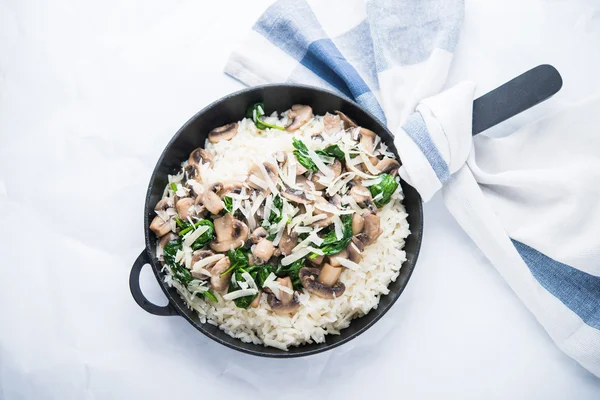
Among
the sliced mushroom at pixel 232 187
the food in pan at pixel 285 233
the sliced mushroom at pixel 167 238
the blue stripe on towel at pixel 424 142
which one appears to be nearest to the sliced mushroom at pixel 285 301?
the food in pan at pixel 285 233

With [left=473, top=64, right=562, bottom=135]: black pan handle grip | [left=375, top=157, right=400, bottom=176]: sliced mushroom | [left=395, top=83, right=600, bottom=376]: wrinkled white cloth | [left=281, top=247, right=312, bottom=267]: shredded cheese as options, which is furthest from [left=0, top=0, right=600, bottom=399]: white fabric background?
[left=281, top=247, right=312, bottom=267]: shredded cheese

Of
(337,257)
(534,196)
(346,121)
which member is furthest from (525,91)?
(337,257)

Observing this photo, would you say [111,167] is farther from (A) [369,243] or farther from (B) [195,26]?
(A) [369,243]

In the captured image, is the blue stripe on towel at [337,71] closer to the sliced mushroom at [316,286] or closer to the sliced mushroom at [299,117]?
the sliced mushroom at [299,117]

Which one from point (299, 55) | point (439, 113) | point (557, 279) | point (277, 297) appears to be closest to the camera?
point (277, 297)

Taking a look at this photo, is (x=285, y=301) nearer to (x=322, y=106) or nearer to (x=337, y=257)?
(x=337, y=257)

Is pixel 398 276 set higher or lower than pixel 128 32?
lower

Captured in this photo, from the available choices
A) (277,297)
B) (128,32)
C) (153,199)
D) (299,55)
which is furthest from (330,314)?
(128,32)
